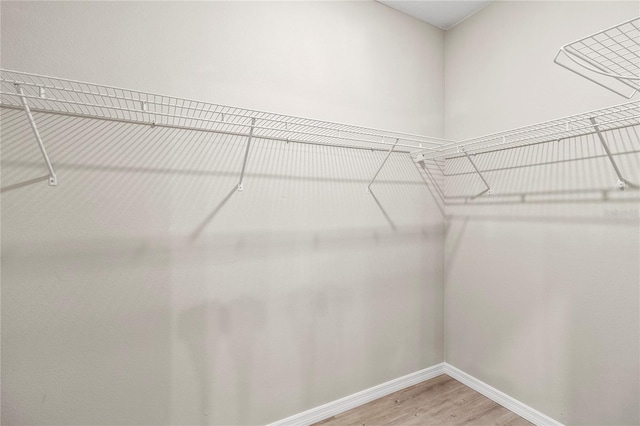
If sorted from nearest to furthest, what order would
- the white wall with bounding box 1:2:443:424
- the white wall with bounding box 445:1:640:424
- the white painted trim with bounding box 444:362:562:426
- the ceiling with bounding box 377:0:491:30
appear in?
1. the white wall with bounding box 1:2:443:424
2. the white wall with bounding box 445:1:640:424
3. the white painted trim with bounding box 444:362:562:426
4. the ceiling with bounding box 377:0:491:30

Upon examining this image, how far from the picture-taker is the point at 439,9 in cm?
197

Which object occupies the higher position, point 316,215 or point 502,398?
point 316,215

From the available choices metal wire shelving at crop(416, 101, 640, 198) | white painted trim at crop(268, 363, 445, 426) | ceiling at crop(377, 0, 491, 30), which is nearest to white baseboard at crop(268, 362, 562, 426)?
white painted trim at crop(268, 363, 445, 426)

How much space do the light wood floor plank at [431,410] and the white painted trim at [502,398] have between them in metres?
0.03

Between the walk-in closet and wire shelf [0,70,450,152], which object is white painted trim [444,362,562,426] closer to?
the walk-in closet

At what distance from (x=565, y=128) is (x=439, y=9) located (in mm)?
1110

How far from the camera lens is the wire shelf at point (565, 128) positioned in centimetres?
119

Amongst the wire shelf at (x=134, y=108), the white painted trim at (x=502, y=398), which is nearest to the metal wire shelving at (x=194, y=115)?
the wire shelf at (x=134, y=108)

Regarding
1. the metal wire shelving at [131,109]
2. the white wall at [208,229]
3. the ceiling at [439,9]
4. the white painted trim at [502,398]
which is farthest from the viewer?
the ceiling at [439,9]

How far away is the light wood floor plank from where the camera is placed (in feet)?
5.52

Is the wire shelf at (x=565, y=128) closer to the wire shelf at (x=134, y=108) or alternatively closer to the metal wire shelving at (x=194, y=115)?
the metal wire shelving at (x=194, y=115)

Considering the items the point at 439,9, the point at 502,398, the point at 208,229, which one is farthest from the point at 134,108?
the point at 502,398

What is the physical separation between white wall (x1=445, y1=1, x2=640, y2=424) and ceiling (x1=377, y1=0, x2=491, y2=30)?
0.07 m

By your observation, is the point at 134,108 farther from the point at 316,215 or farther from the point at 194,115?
the point at 316,215
